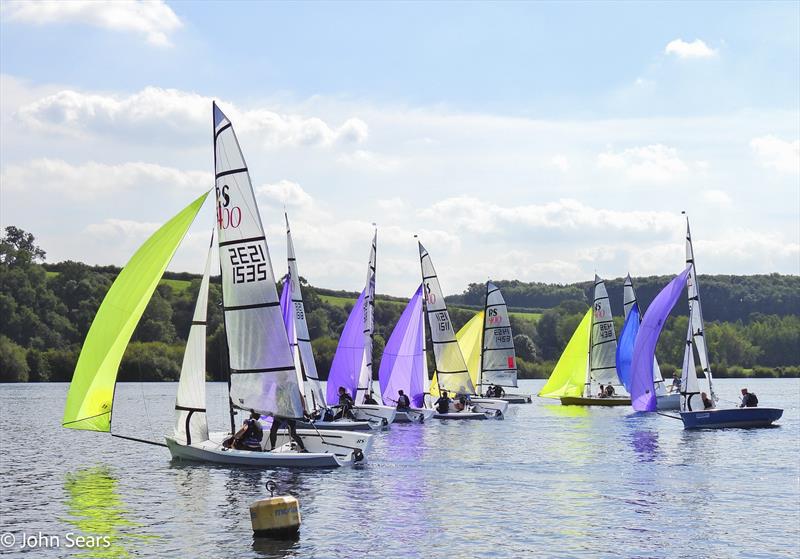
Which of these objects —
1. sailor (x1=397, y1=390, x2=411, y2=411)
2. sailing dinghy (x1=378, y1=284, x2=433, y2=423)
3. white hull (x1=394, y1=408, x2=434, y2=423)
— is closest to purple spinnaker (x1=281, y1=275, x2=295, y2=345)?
sailor (x1=397, y1=390, x2=411, y2=411)

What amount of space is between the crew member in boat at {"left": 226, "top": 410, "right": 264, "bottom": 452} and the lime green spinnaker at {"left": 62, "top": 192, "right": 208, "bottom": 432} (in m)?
4.05

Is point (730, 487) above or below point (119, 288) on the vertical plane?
below

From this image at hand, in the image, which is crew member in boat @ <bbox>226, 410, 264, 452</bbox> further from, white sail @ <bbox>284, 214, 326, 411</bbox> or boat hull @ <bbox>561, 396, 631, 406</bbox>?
boat hull @ <bbox>561, 396, 631, 406</bbox>

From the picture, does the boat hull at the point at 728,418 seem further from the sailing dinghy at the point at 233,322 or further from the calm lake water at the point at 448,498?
the sailing dinghy at the point at 233,322

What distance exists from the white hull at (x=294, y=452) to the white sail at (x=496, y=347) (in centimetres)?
3674

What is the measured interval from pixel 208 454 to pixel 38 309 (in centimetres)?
10142

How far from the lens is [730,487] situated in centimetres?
3231

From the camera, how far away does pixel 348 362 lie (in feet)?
169

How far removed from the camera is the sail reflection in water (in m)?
22.3

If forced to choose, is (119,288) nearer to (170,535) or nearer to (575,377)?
(170,535)

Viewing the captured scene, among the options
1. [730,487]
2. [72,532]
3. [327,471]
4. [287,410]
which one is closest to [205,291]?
[287,410]

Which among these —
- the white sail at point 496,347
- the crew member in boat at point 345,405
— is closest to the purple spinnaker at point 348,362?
the crew member in boat at point 345,405

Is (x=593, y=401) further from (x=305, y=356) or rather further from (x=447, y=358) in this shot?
(x=305, y=356)

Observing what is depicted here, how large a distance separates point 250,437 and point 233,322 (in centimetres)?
381
